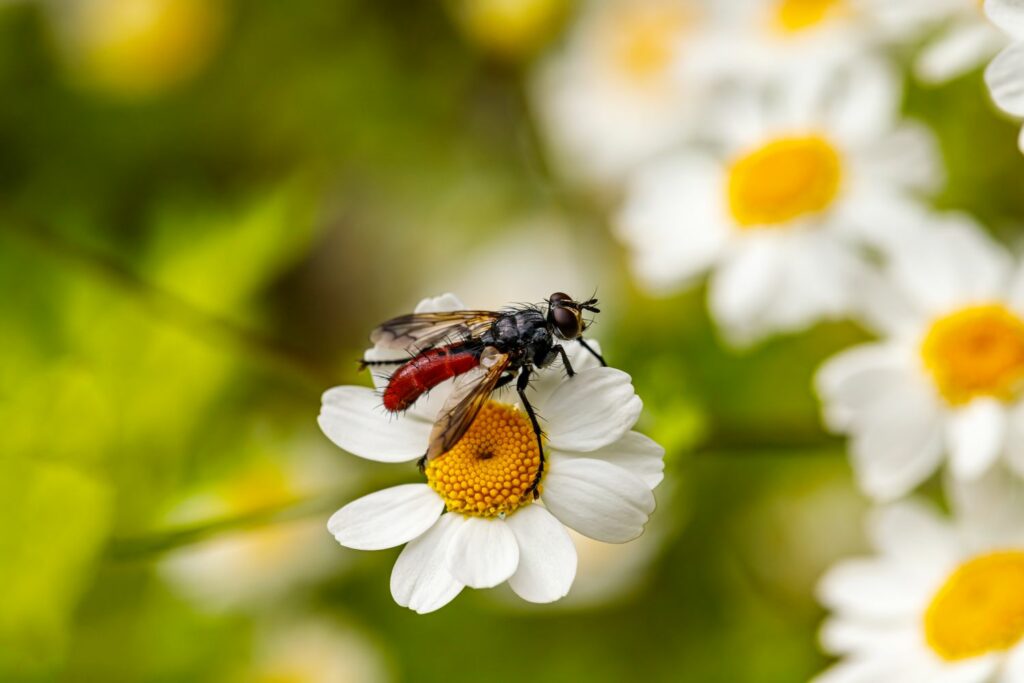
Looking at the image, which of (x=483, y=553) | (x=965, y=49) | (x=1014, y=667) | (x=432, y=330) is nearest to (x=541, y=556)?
(x=483, y=553)

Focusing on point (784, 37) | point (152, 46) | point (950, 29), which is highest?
point (152, 46)

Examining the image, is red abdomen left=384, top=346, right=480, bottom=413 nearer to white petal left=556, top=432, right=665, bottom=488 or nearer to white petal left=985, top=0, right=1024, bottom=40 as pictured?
white petal left=556, top=432, right=665, bottom=488

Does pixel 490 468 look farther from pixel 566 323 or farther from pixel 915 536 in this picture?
pixel 915 536

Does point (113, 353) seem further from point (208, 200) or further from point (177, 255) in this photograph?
point (208, 200)

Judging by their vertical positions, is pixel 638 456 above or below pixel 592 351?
below

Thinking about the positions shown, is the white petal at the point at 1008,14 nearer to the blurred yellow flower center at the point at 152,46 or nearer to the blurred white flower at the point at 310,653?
the blurred white flower at the point at 310,653
